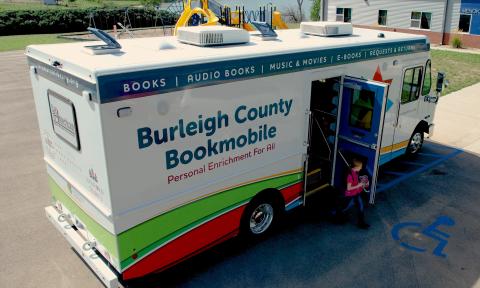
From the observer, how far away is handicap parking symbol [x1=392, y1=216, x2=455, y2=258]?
6.73 metres

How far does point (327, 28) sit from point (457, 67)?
53.9ft

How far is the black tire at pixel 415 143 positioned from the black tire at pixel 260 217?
4344 millimetres

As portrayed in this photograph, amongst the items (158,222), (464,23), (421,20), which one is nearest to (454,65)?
(464,23)

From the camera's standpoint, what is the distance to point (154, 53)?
17.6 ft

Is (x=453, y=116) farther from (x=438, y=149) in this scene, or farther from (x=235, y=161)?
(x=235, y=161)

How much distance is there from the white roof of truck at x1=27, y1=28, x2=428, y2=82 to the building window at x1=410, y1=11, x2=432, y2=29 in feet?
78.6

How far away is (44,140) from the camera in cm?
610

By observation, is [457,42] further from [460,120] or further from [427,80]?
[427,80]

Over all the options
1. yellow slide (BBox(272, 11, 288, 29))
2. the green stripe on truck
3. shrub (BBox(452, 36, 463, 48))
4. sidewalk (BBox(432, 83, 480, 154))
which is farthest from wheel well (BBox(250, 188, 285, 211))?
shrub (BBox(452, 36, 463, 48))

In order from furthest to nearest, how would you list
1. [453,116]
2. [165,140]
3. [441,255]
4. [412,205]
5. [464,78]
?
[464,78]
[453,116]
[412,205]
[441,255]
[165,140]

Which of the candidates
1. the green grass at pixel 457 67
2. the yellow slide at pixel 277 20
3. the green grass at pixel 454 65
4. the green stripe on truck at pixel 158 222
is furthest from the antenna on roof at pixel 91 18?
the green stripe on truck at pixel 158 222

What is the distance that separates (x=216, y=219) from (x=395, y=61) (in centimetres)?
488

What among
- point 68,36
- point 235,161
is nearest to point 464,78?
point 235,161

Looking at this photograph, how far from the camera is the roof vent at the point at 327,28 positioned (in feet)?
25.8
